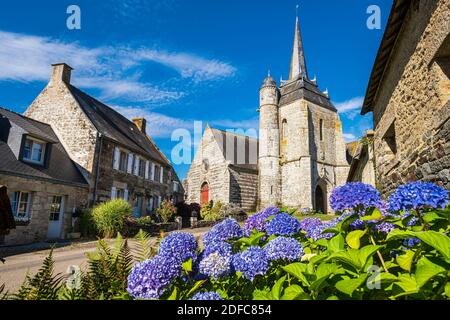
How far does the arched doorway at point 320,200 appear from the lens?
28673 mm

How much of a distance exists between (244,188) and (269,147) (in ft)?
15.7

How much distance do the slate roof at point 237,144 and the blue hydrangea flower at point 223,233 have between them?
24.6 metres

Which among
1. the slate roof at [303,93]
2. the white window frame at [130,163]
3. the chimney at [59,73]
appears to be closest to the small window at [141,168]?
the white window frame at [130,163]

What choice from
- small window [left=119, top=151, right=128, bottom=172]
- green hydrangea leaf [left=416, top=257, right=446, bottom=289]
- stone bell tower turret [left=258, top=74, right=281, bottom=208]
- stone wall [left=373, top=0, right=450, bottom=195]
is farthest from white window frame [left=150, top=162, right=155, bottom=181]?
green hydrangea leaf [left=416, top=257, right=446, bottom=289]

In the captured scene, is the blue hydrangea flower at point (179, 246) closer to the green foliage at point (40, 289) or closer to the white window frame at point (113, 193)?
the green foliage at point (40, 289)

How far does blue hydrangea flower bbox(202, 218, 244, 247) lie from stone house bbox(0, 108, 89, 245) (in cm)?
1227

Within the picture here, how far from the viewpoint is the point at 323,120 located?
30.4m

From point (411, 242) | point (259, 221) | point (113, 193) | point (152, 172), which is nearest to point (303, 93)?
point (152, 172)

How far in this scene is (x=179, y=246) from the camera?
5.58ft

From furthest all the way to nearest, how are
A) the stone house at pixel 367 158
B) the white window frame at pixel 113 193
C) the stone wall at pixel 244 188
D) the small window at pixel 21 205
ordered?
1. the stone wall at pixel 244 188
2. the white window frame at pixel 113 193
3. the small window at pixel 21 205
4. the stone house at pixel 367 158

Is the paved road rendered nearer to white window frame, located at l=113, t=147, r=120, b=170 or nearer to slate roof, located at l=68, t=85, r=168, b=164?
white window frame, located at l=113, t=147, r=120, b=170

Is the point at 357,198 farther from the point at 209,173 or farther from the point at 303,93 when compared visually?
the point at 303,93
